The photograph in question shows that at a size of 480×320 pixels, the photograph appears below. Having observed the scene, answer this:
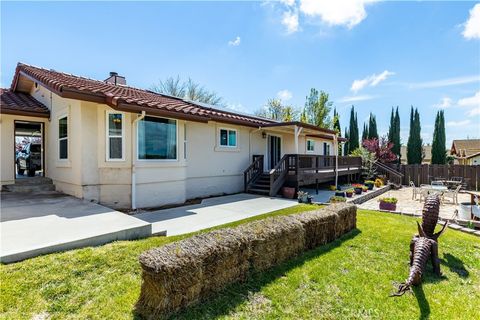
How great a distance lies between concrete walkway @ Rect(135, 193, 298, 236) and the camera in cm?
627

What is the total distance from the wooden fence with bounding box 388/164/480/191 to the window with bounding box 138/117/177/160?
1996cm

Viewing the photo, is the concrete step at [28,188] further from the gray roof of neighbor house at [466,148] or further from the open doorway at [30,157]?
the gray roof of neighbor house at [466,148]

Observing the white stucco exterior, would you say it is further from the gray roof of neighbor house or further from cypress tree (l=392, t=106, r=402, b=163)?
the gray roof of neighbor house

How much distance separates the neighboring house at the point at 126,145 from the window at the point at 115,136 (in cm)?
3

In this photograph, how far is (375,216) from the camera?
773 cm

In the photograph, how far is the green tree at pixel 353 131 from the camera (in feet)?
106

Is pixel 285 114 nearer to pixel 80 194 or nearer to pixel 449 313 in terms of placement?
pixel 80 194

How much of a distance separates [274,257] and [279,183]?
762cm

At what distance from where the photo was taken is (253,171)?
1284 centimetres

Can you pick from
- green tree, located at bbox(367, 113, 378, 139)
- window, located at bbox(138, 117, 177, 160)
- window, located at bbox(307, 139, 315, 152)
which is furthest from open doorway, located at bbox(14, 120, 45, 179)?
green tree, located at bbox(367, 113, 378, 139)

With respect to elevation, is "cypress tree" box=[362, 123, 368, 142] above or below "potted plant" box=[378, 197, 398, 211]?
above

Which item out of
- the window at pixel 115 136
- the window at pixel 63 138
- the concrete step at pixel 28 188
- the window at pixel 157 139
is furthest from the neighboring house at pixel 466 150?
the concrete step at pixel 28 188

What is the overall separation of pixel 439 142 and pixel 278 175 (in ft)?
81.1

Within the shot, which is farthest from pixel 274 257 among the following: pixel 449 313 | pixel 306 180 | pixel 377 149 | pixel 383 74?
pixel 377 149
